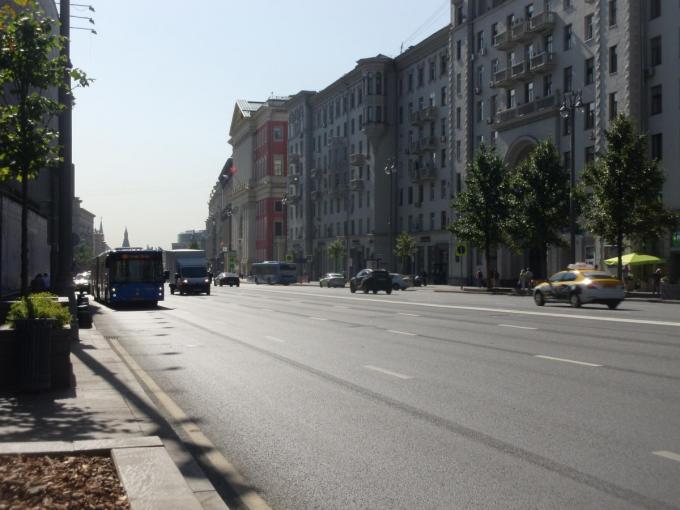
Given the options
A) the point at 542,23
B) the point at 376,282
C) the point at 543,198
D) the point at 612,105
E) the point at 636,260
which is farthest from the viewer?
the point at 542,23

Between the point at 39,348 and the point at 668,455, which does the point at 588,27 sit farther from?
the point at 668,455

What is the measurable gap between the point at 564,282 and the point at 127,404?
87.4 ft

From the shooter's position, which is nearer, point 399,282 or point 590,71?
point 590,71

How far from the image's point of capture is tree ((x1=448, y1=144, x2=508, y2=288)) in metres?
56.4

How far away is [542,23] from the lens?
2217 inches

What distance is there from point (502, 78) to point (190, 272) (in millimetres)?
26499

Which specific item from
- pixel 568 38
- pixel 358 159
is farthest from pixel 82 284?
pixel 358 159

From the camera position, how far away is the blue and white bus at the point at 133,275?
3722 cm

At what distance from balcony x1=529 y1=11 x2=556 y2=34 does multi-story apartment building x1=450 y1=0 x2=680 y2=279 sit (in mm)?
66

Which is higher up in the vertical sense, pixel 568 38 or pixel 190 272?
pixel 568 38

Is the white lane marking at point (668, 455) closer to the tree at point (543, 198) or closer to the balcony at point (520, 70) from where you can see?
the tree at point (543, 198)

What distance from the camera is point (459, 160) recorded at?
71312 mm

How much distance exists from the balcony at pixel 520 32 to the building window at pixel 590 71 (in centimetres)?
667

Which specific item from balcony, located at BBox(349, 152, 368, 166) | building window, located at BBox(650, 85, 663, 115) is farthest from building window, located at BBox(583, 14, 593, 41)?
balcony, located at BBox(349, 152, 368, 166)
